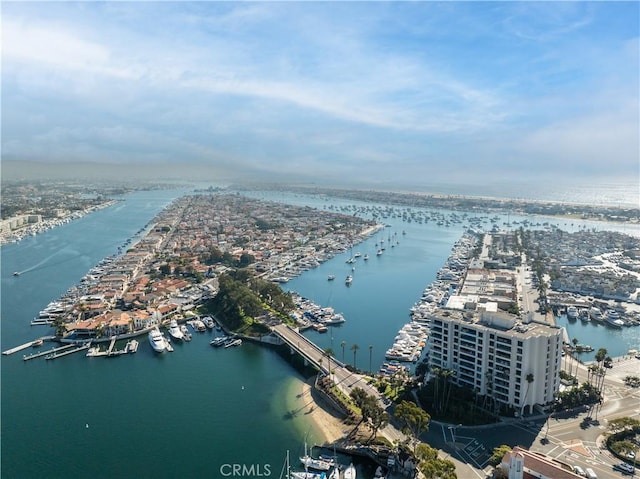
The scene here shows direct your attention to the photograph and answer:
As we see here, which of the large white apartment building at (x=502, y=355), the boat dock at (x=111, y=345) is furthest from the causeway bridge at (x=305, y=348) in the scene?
the boat dock at (x=111, y=345)

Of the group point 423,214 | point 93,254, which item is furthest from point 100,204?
point 423,214

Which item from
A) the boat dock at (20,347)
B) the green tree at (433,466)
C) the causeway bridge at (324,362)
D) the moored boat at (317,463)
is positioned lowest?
the boat dock at (20,347)

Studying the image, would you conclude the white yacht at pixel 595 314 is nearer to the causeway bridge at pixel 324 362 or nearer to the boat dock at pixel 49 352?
the causeway bridge at pixel 324 362

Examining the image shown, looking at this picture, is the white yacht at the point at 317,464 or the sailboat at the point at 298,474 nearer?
the sailboat at the point at 298,474

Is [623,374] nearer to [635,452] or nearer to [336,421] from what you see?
[635,452]

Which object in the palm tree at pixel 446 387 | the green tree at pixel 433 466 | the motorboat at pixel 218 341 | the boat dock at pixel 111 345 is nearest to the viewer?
the green tree at pixel 433 466

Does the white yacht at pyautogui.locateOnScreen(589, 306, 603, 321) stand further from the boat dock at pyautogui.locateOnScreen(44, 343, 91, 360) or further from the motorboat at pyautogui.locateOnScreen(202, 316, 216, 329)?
the boat dock at pyautogui.locateOnScreen(44, 343, 91, 360)

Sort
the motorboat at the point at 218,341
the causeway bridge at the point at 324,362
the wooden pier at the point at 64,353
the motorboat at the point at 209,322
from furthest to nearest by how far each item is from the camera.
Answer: the motorboat at the point at 209,322
the motorboat at the point at 218,341
the wooden pier at the point at 64,353
the causeway bridge at the point at 324,362
